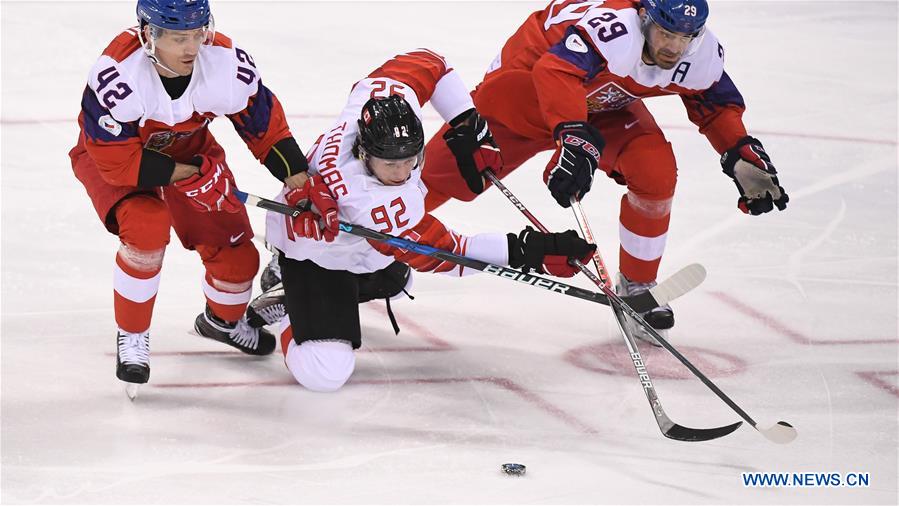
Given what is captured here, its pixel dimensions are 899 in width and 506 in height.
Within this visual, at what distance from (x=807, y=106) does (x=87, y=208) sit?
335 centimetres

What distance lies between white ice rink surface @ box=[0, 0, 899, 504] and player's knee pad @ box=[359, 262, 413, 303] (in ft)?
0.59

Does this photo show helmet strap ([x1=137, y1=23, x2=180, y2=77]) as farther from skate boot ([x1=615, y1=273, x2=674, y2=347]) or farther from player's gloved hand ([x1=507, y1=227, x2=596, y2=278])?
skate boot ([x1=615, y1=273, x2=674, y2=347])

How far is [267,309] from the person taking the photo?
3678 millimetres

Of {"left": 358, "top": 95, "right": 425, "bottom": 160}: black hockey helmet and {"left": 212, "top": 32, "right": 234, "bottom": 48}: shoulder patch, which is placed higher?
{"left": 212, "top": 32, "right": 234, "bottom": 48}: shoulder patch

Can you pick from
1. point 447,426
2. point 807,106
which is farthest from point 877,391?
point 807,106

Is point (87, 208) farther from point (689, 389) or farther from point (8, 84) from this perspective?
point (689, 389)

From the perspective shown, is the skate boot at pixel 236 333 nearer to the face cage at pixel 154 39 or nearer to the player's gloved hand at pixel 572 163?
the face cage at pixel 154 39

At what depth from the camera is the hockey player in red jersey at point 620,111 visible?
3.45 metres

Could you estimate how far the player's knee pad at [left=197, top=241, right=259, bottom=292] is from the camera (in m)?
3.48

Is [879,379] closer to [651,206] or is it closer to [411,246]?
[651,206]

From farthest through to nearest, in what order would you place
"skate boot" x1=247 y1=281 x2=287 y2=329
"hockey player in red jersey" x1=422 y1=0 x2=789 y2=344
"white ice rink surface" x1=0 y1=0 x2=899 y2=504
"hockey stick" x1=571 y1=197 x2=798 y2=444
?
"skate boot" x1=247 y1=281 x2=287 y2=329, "hockey player in red jersey" x1=422 y1=0 x2=789 y2=344, "hockey stick" x1=571 y1=197 x2=798 y2=444, "white ice rink surface" x1=0 y1=0 x2=899 y2=504

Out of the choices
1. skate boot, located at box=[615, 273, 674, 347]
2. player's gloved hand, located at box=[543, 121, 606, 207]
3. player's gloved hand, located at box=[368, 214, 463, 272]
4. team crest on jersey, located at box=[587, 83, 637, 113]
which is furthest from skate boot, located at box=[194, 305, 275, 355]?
team crest on jersey, located at box=[587, 83, 637, 113]

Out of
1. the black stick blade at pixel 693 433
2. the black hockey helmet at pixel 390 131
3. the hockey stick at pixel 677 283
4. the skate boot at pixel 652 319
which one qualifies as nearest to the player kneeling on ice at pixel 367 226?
the black hockey helmet at pixel 390 131

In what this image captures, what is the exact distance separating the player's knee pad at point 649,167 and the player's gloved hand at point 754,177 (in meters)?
0.18
